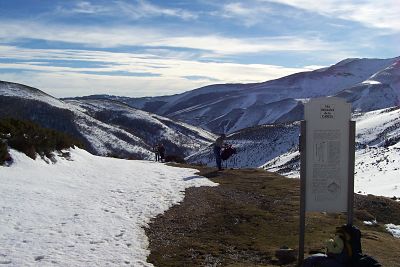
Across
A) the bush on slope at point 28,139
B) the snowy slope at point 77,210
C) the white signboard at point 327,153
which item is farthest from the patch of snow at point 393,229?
the bush on slope at point 28,139

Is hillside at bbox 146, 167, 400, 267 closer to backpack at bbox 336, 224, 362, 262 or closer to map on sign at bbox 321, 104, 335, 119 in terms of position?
backpack at bbox 336, 224, 362, 262

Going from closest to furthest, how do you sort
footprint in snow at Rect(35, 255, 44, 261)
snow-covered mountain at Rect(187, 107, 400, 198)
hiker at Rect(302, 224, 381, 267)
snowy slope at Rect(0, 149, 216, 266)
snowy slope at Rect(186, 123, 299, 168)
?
hiker at Rect(302, 224, 381, 267) < footprint in snow at Rect(35, 255, 44, 261) < snowy slope at Rect(0, 149, 216, 266) < snow-covered mountain at Rect(187, 107, 400, 198) < snowy slope at Rect(186, 123, 299, 168)

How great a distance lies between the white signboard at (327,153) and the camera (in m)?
9.20

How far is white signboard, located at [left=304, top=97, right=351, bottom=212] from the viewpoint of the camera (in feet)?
30.2

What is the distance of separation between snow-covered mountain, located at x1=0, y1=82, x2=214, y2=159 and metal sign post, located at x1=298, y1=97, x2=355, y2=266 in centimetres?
9783

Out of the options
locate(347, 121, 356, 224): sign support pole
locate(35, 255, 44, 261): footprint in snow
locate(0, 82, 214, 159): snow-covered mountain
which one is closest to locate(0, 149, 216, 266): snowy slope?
locate(35, 255, 44, 261): footprint in snow

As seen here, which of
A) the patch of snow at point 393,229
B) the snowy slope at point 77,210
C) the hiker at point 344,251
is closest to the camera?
the hiker at point 344,251

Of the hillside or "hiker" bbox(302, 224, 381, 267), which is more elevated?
"hiker" bbox(302, 224, 381, 267)

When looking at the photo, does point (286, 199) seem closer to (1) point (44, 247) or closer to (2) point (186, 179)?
(2) point (186, 179)

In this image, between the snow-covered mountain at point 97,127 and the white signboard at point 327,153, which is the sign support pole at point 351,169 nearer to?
the white signboard at point 327,153

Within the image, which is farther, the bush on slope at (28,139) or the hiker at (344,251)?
the bush on slope at (28,139)

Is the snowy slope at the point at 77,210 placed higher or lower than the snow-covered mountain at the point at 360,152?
higher

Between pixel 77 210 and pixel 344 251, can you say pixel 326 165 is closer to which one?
pixel 344 251

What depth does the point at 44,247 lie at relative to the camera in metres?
8.96
